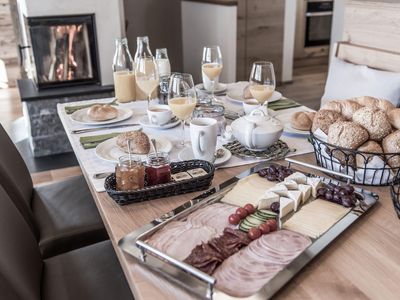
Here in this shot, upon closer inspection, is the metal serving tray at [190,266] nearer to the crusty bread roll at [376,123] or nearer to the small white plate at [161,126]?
the crusty bread roll at [376,123]

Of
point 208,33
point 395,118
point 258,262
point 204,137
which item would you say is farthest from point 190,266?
point 208,33

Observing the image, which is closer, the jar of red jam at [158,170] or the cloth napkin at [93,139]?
the jar of red jam at [158,170]

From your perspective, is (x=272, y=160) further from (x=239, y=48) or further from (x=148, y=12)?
(x=148, y=12)

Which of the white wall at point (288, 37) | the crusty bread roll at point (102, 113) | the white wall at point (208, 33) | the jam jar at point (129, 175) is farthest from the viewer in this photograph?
the white wall at point (288, 37)

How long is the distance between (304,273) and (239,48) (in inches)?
169

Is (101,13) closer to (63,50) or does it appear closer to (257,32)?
(63,50)

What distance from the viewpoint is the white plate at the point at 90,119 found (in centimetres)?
178

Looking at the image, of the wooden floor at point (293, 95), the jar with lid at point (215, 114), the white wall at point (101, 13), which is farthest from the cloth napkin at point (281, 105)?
the white wall at point (101, 13)

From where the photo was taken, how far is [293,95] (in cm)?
516

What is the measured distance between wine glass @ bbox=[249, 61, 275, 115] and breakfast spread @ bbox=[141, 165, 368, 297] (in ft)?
1.87

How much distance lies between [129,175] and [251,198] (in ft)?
1.07

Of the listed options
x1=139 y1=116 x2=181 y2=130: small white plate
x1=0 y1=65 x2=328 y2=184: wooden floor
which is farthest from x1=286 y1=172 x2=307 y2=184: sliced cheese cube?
x1=0 y1=65 x2=328 y2=184: wooden floor

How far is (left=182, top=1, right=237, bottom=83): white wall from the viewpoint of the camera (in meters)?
4.68

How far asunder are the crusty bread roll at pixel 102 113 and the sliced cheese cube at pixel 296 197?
0.97m
